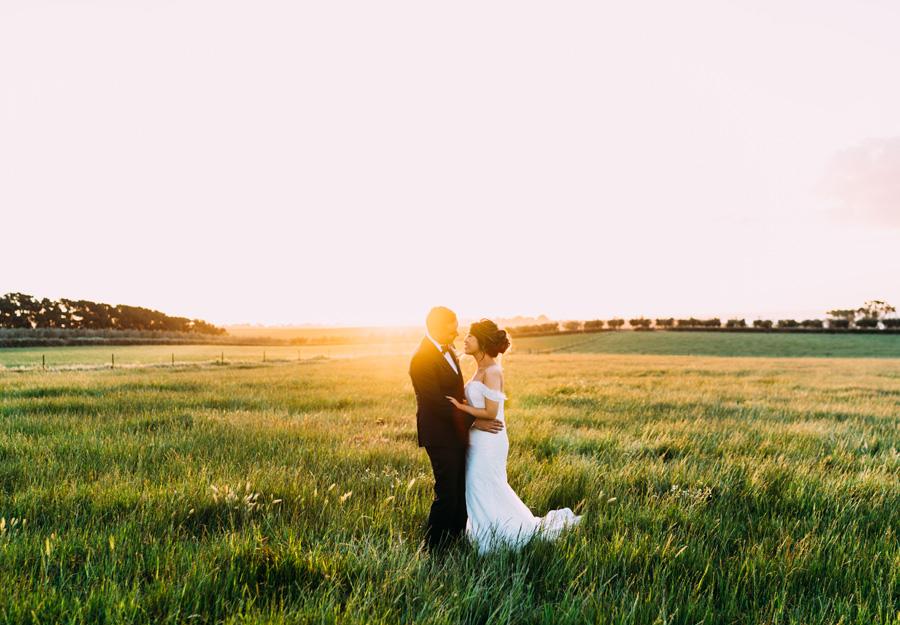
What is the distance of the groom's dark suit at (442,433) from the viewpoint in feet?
16.5

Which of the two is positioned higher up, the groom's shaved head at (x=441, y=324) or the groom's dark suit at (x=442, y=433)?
the groom's shaved head at (x=441, y=324)

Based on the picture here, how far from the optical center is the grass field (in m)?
3.46

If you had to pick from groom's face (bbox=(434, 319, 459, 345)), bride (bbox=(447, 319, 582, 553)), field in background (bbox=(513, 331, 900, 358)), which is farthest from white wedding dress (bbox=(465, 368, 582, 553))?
field in background (bbox=(513, 331, 900, 358))

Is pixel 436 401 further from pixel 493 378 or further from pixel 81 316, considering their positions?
pixel 81 316

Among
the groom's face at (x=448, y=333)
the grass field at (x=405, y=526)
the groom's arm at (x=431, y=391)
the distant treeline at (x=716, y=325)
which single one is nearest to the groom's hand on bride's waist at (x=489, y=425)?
the groom's arm at (x=431, y=391)

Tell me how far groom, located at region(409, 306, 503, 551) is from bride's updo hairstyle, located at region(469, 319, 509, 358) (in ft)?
0.82

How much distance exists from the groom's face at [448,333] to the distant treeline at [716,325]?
88.0 m

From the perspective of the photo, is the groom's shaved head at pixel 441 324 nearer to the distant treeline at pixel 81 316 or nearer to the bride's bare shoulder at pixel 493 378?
the bride's bare shoulder at pixel 493 378

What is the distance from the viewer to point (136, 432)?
31.1 feet

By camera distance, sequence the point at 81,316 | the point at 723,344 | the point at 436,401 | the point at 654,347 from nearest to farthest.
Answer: the point at 436,401
the point at 654,347
the point at 723,344
the point at 81,316

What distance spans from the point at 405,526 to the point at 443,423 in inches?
43.7

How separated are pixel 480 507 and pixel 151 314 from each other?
4339 inches

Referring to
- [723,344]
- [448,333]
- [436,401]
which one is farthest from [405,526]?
[723,344]

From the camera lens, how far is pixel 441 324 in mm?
5086
